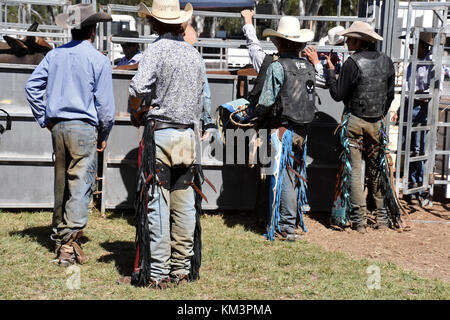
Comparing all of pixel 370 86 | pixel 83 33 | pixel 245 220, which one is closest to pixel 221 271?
pixel 245 220

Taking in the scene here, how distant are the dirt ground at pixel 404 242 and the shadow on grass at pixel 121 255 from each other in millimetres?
1976

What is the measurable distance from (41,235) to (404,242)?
3.86 meters

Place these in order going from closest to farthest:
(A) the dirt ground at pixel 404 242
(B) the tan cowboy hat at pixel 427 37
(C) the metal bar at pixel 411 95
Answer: (A) the dirt ground at pixel 404 242 < (C) the metal bar at pixel 411 95 < (B) the tan cowboy hat at pixel 427 37

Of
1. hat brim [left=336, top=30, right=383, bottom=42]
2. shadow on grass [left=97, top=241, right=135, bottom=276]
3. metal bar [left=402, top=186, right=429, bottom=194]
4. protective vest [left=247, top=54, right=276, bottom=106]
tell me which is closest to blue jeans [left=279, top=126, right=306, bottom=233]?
protective vest [left=247, top=54, right=276, bottom=106]

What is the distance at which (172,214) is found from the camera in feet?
17.1

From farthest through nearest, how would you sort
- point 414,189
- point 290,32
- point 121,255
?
point 414,189, point 290,32, point 121,255

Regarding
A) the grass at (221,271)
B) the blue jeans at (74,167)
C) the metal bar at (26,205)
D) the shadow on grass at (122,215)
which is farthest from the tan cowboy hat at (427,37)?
the metal bar at (26,205)

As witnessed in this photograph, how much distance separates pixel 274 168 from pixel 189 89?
2.02 metres

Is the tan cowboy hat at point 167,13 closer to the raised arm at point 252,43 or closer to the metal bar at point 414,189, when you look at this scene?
the raised arm at point 252,43

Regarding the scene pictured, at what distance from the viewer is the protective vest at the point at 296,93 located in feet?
21.6

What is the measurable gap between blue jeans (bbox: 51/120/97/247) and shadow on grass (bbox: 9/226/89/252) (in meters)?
0.51

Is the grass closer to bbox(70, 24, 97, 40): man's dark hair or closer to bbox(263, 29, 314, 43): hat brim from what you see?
bbox(70, 24, 97, 40): man's dark hair

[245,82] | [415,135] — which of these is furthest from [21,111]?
[415,135]

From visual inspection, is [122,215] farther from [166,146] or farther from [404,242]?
[404,242]
